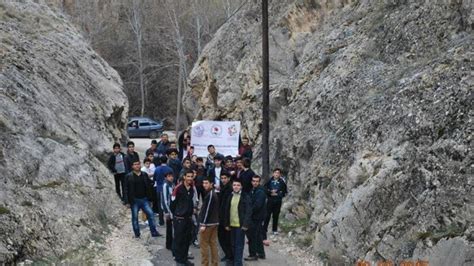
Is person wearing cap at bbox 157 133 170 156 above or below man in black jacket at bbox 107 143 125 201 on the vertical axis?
above

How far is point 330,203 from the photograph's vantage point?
464 inches

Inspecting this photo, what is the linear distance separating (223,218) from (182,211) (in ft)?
2.36

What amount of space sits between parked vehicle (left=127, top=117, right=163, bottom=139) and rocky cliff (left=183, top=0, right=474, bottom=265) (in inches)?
899

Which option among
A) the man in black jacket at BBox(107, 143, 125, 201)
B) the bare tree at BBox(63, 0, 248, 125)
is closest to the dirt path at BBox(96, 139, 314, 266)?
the man in black jacket at BBox(107, 143, 125, 201)

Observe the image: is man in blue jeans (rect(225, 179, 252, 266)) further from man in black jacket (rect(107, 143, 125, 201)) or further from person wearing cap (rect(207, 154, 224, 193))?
man in black jacket (rect(107, 143, 125, 201))

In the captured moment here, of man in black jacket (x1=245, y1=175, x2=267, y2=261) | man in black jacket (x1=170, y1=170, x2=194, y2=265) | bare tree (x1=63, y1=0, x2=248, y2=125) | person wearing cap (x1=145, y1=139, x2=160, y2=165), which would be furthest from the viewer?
bare tree (x1=63, y1=0, x2=248, y2=125)

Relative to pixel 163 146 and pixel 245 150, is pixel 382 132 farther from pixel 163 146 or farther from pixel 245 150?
pixel 163 146

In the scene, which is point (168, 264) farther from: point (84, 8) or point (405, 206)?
point (84, 8)

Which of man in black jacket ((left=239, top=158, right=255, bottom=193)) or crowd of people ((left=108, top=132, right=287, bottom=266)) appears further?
man in black jacket ((left=239, top=158, right=255, bottom=193))

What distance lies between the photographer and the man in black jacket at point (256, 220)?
1096 cm

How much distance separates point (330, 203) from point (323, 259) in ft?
4.67

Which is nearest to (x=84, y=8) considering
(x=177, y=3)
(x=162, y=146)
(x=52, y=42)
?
(x=177, y=3)

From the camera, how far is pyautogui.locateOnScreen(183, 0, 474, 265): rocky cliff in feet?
28.8

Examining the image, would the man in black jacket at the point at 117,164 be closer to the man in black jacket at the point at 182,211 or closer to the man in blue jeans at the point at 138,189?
the man in blue jeans at the point at 138,189
